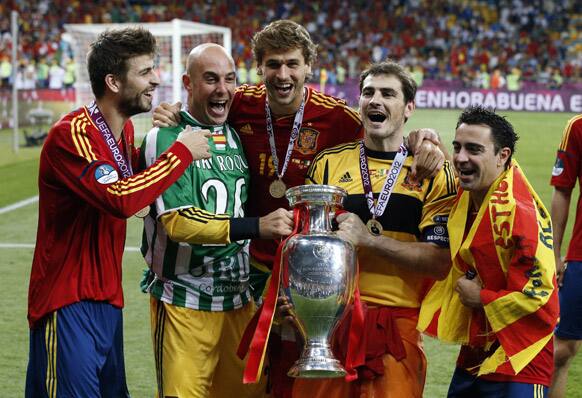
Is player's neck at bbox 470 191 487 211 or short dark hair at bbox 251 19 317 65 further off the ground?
short dark hair at bbox 251 19 317 65

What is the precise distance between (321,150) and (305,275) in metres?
1.10

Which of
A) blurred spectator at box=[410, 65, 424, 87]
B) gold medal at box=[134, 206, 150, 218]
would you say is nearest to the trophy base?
gold medal at box=[134, 206, 150, 218]

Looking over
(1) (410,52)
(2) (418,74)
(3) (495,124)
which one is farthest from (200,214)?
(1) (410,52)

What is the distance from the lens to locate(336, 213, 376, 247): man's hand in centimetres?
352

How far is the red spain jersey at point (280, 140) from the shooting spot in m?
4.33

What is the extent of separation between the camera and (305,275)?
11.0ft

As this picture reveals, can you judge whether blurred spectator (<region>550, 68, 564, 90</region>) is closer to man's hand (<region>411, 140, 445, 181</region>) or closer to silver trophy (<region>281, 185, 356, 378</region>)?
man's hand (<region>411, 140, 445, 181</region>)

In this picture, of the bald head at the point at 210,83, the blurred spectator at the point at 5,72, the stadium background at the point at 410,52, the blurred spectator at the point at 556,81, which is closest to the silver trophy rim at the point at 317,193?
the bald head at the point at 210,83

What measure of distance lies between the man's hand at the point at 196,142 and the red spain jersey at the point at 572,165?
204 cm

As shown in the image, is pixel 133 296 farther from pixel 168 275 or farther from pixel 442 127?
pixel 442 127

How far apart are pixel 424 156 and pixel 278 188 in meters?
0.77

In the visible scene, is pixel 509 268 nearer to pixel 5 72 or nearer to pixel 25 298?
pixel 25 298

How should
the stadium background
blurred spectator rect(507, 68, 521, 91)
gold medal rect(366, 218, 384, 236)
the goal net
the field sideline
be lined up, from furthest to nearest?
blurred spectator rect(507, 68, 521, 91) → the stadium background → the goal net → the field sideline → gold medal rect(366, 218, 384, 236)

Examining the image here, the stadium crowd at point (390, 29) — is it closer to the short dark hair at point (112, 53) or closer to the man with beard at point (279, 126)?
the man with beard at point (279, 126)
